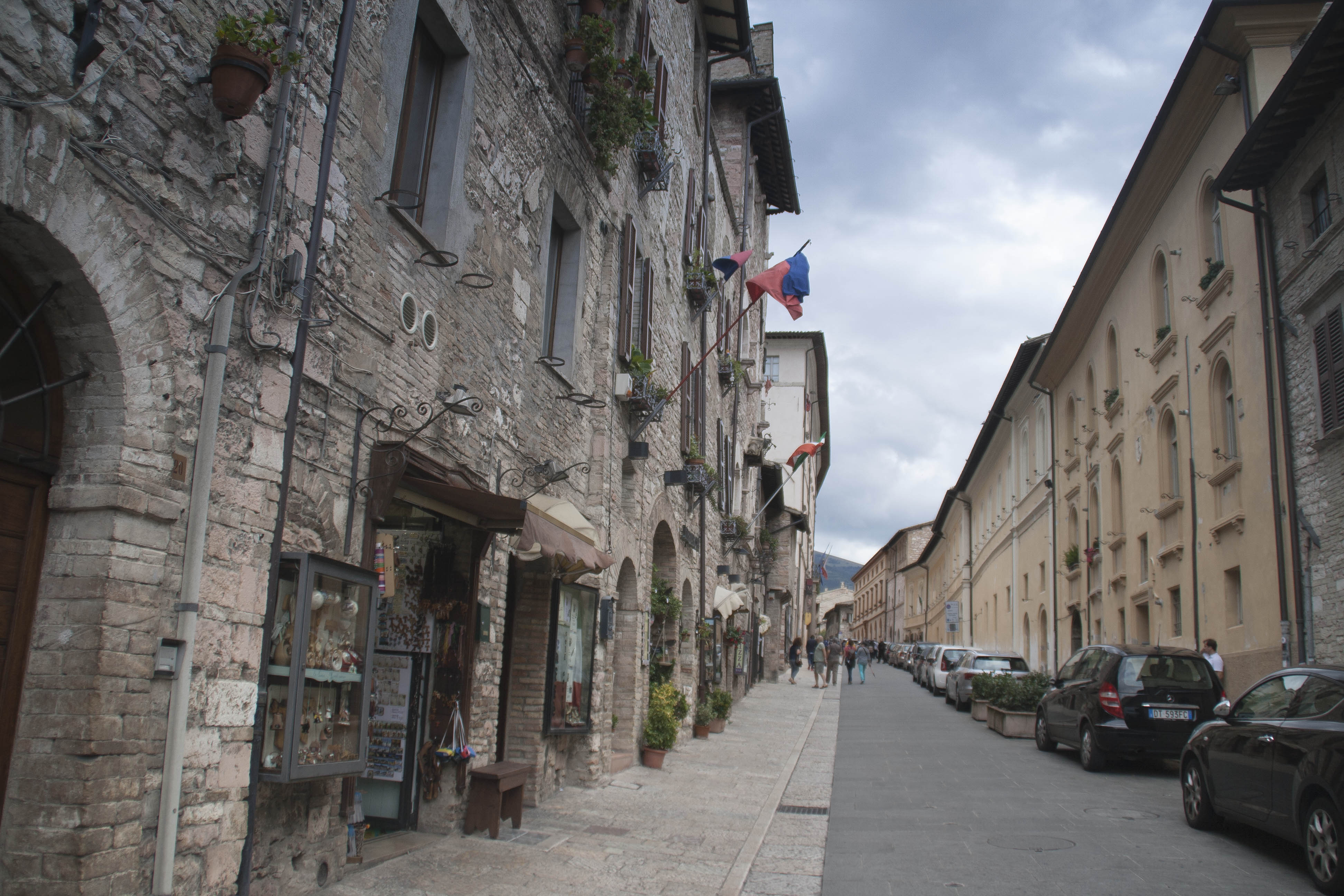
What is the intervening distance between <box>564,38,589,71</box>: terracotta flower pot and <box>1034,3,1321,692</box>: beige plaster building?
1001cm

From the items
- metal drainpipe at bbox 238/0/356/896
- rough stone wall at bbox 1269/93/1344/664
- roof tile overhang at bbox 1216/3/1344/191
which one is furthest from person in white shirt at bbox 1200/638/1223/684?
metal drainpipe at bbox 238/0/356/896

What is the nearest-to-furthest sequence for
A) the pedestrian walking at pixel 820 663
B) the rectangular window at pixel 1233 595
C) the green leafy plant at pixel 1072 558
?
1. the rectangular window at pixel 1233 595
2. the green leafy plant at pixel 1072 558
3. the pedestrian walking at pixel 820 663

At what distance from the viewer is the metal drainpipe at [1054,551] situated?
27.7m

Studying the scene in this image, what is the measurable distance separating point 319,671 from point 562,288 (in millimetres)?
6136

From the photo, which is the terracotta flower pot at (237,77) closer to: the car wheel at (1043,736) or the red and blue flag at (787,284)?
the red and blue flag at (787,284)

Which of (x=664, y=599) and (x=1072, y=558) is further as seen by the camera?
(x=1072, y=558)

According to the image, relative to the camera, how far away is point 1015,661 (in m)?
23.8

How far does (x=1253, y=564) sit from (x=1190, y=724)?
3.64 meters

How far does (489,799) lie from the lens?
7.88m

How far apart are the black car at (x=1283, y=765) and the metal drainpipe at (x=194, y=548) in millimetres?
6792

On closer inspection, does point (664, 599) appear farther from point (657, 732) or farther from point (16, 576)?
point (16, 576)

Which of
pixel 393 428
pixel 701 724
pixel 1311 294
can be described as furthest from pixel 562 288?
pixel 1311 294

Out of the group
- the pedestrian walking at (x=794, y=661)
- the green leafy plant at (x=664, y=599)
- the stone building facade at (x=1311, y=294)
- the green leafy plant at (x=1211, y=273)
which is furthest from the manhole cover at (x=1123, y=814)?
the pedestrian walking at (x=794, y=661)

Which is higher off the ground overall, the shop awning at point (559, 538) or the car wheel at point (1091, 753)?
the shop awning at point (559, 538)
